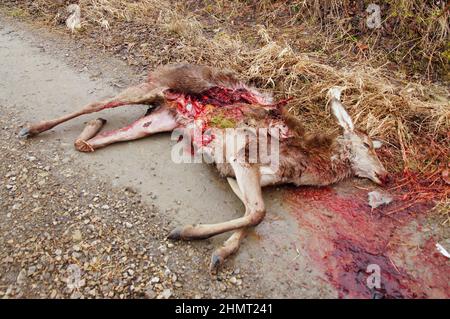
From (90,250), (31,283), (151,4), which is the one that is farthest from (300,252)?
(151,4)

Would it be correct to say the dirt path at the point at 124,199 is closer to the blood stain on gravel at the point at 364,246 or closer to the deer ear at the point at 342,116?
the blood stain on gravel at the point at 364,246

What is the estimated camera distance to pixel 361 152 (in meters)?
4.20

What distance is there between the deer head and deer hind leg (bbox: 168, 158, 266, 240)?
1.07 meters

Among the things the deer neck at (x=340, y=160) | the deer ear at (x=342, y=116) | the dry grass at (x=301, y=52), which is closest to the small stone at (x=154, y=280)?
the deer neck at (x=340, y=160)

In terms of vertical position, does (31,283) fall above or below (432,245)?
below

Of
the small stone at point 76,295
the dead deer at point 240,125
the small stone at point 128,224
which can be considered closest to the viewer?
the small stone at point 76,295

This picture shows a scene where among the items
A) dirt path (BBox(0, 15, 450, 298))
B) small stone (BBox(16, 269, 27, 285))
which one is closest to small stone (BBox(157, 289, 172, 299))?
dirt path (BBox(0, 15, 450, 298))

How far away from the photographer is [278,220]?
371cm

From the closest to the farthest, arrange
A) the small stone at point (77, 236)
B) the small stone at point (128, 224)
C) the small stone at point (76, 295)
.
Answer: the small stone at point (76, 295), the small stone at point (77, 236), the small stone at point (128, 224)

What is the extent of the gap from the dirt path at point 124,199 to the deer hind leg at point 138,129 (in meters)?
0.09

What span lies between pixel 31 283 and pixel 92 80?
10.2 feet

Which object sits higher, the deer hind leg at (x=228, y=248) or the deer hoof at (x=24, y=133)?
the deer hind leg at (x=228, y=248)

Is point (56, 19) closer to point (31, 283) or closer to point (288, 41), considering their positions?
point (288, 41)

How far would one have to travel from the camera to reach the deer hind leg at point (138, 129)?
433cm
